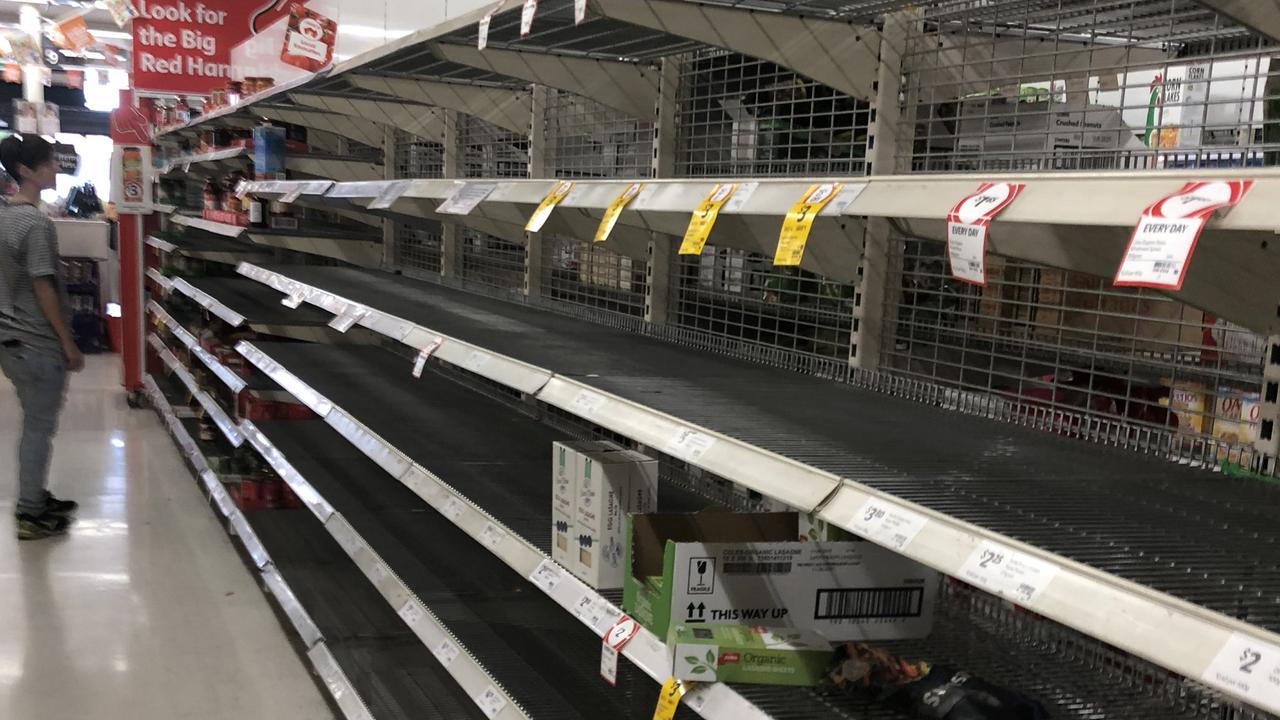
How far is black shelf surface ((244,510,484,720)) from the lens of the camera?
106 inches

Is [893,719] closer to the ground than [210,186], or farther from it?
closer to the ground

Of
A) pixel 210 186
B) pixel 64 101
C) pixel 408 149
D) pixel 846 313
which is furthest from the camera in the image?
pixel 64 101

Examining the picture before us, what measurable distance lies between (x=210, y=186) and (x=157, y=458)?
1579 mm

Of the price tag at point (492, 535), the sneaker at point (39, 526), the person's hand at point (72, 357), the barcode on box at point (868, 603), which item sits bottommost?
the sneaker at point (39, 526)

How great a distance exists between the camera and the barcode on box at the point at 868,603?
1.51m

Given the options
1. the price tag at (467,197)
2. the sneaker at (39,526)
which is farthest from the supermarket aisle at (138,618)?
the price tag at (467,197)

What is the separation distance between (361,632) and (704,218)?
212cm

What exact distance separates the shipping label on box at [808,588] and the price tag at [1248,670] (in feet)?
2.42

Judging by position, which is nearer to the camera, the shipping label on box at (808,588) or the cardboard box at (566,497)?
the shipping label on box at (808,588)

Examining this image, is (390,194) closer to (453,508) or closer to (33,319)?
(453,508)

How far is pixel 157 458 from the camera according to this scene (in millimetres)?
6133

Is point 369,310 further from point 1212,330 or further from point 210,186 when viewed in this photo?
point 210,186

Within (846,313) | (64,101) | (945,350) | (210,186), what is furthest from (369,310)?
(64,101)

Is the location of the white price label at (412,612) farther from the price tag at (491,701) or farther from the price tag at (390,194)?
the price tag at (390,194)
